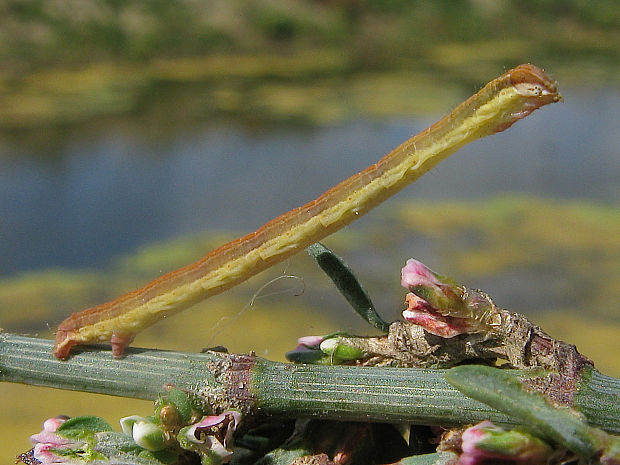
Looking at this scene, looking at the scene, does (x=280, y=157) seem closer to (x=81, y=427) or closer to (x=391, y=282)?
(x=391, y=282)

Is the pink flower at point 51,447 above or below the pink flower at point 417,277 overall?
below

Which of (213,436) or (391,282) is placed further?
(391,282)

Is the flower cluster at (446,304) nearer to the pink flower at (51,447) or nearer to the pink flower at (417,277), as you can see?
the pink flower at (417,277)

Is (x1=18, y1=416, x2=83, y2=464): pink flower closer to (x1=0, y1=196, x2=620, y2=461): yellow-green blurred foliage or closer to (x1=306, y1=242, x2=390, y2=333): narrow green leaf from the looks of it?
(x1=306, y1=242, x2=390, y2=333): narrow green leaf

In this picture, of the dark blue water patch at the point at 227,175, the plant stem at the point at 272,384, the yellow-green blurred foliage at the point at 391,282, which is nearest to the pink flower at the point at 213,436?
the plant stem at the point at 272,384

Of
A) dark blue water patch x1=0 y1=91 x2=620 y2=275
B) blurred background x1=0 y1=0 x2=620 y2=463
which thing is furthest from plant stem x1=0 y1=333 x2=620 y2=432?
dark blue water patch x1=0 y1=91 x2=620 y2=275

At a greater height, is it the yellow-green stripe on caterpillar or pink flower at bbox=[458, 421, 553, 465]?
the yellow-green stripe on caterpillar

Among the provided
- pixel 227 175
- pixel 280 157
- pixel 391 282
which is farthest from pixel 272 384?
pixel 280 157

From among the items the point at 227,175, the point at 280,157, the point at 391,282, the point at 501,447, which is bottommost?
the point at 501,447

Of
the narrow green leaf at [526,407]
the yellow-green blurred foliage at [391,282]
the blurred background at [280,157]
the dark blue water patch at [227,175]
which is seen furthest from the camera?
the dark blue water patch at [227,175]
